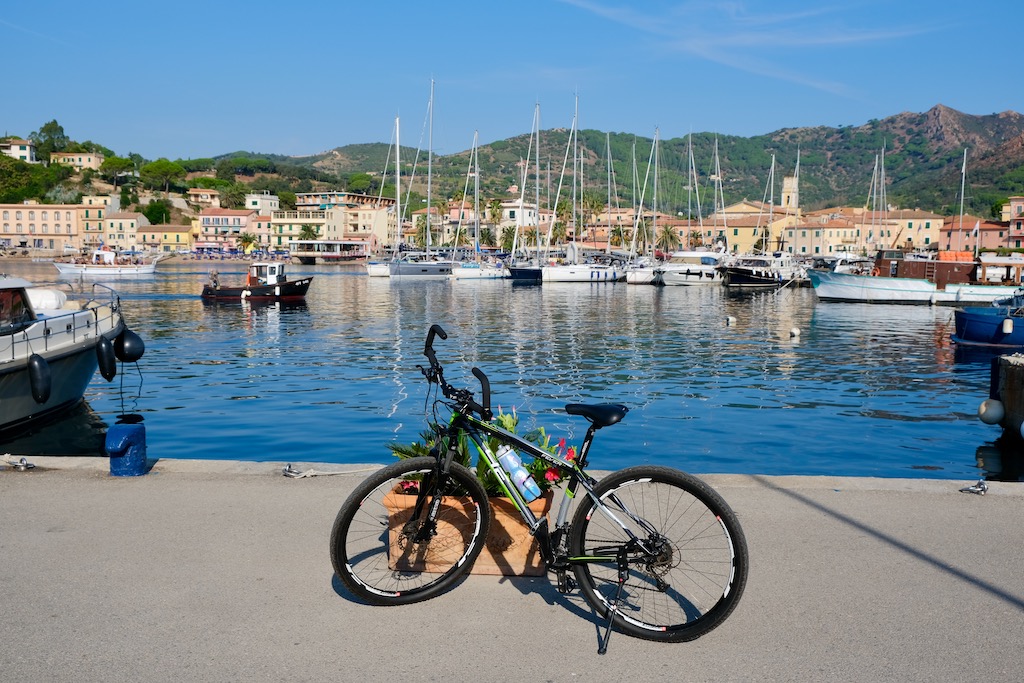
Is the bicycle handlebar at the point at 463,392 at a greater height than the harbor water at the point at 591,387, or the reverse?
the bicycle handlebar at the point at 463,392

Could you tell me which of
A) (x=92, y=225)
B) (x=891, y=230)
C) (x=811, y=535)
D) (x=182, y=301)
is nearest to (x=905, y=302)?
(x=182, y=301)

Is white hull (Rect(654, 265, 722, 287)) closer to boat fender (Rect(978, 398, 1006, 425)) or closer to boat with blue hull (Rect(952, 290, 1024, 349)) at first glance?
boat with blue hull (Rect(952, 290, 1024, 349))

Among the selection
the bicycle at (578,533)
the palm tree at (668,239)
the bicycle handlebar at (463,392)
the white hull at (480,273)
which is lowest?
the white hull at (480,273)

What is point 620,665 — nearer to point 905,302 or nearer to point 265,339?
point 265,339

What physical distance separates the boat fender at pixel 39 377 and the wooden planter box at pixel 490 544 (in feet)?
36.9

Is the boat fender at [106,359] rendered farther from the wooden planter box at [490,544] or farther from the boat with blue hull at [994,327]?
the boat with blue hull at [994,327]

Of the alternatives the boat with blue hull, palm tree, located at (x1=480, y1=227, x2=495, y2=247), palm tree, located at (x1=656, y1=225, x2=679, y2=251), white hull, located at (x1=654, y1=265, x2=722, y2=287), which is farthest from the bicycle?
palm tree, located at (x1=656, y1=225, x2=679, y2=251)

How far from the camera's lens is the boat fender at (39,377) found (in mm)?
14656

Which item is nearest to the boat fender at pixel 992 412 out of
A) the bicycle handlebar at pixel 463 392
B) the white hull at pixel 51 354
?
the bicycle handlebar at pixel 463 392

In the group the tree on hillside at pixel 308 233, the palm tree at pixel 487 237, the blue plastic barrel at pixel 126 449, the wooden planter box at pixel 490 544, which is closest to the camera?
the wooden planter box at pixel 490 544

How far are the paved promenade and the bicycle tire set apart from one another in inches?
6.0

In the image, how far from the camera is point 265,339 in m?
36.4

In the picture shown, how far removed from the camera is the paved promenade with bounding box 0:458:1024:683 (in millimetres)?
4500

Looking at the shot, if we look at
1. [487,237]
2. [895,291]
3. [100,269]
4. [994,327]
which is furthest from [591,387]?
[487,237]
